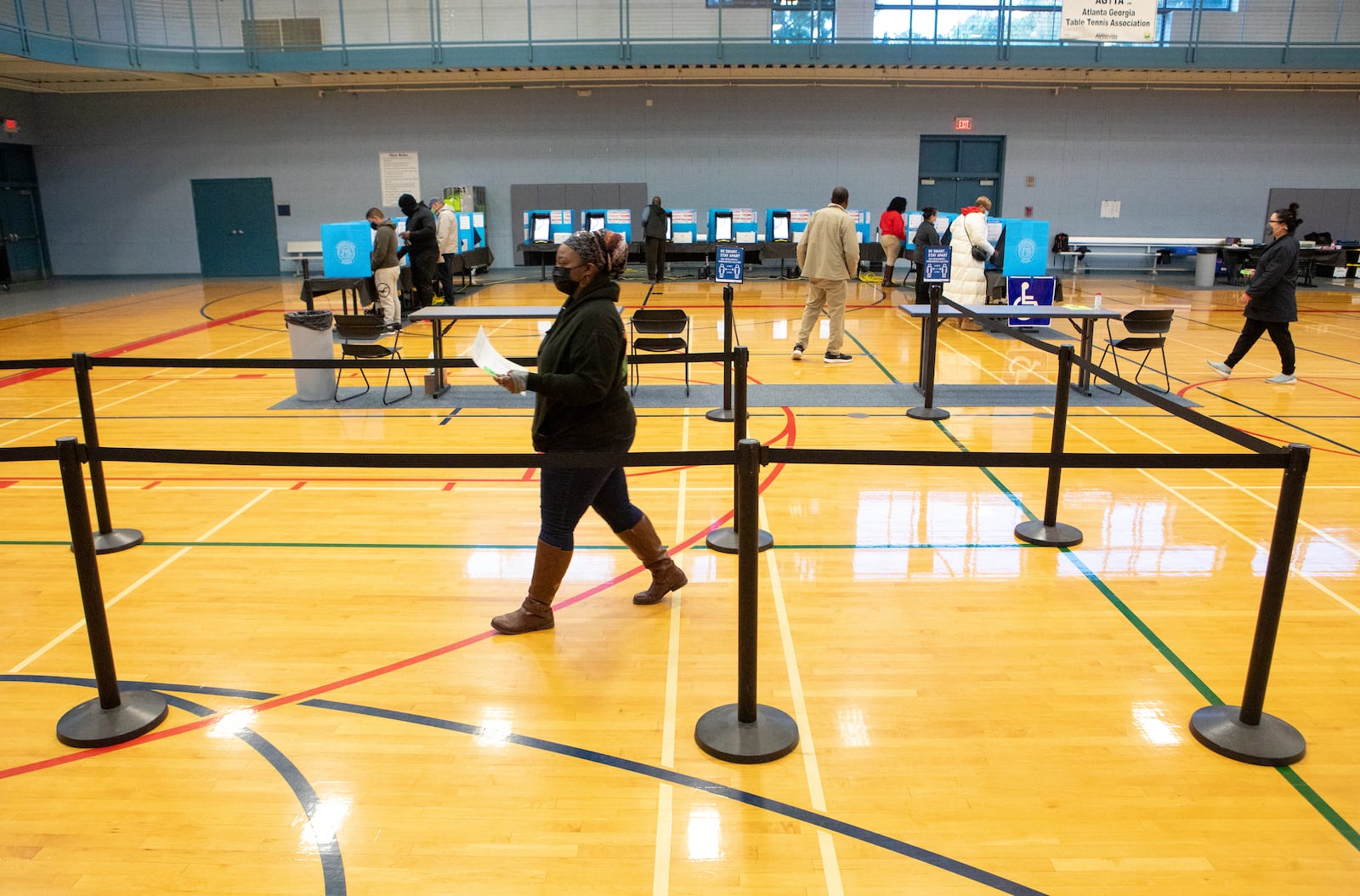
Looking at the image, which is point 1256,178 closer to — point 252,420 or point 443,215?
point 443,215

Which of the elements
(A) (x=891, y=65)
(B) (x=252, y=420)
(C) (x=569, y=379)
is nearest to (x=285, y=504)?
(B) (x=252, y=420)

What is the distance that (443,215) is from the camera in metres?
15.8

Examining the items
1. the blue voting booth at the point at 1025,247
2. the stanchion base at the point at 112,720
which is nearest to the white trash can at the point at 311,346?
the stanchion base at the point at 112,720

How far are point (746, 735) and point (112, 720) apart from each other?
8.00 feet

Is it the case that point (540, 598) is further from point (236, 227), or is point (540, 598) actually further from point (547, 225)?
point (236, 227)

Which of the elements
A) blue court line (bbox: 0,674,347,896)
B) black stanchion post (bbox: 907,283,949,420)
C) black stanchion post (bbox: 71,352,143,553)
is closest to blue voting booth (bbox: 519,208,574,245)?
black stanchion post (bbox: 907,283,949,420)

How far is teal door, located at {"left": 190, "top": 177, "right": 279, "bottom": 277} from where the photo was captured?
2195 centimetres

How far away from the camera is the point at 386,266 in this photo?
12.4 meters

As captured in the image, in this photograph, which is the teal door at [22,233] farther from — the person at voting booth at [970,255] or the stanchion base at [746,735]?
the stanchion base at [746,735]

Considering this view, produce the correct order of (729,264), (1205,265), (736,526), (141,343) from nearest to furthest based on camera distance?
(736,526)
(141,343)
(729,264)
(1205,265)

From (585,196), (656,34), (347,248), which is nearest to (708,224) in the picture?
(585,196)

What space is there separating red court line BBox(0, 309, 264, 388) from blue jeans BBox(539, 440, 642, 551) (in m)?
6.61

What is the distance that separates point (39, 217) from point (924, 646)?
24.7m

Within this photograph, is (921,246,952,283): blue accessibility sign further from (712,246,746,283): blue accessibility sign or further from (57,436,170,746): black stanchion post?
(57,436,170,746): black stanchion post
